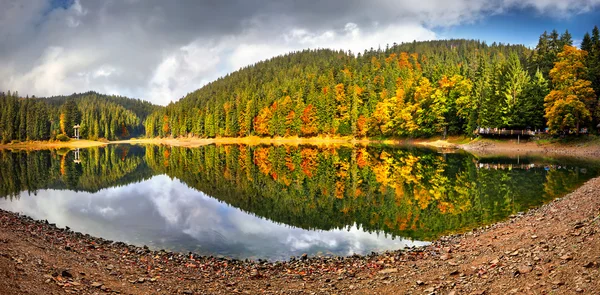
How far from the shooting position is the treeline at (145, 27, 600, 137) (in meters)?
57.7

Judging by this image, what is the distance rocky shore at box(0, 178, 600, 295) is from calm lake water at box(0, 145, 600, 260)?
2.11 m

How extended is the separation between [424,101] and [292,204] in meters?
74.7

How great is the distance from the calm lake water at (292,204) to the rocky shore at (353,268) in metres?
2.11

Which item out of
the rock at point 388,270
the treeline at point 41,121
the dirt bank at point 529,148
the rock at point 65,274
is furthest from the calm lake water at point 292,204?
the treeline at point 41,121

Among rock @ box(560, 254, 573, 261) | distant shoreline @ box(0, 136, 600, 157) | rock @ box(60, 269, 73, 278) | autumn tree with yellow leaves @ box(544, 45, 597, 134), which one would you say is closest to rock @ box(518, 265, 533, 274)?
rock @ box(560, 254, 573, 261)

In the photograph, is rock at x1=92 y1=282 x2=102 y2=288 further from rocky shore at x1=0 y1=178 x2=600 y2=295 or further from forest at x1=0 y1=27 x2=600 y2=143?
forest at x1=0 y1=27 x2=600 y2=143

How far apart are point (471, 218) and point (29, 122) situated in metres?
170

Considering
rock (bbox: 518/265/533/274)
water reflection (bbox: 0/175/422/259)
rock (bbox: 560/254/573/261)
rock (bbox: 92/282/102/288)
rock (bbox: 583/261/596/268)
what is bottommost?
water reflection (bbox: 0/175/422/259)

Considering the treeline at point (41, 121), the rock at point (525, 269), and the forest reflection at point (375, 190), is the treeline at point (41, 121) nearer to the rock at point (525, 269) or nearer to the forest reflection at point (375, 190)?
the forest reflection at point (375, 190)

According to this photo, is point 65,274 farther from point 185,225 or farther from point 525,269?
point 525,269

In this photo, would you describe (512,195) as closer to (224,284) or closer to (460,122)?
(224,284)

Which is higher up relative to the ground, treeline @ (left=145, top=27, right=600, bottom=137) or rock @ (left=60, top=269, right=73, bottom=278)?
treeline @ (left=145, top=27, right=600, bottom=137)

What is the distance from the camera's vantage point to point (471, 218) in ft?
65.3

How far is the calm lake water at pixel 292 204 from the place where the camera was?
17906 mm
